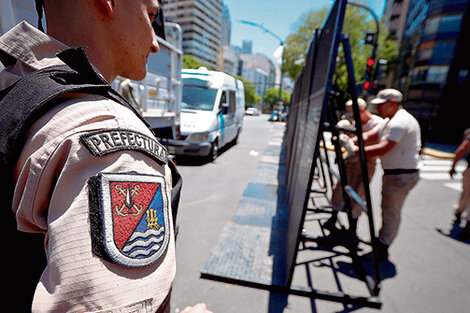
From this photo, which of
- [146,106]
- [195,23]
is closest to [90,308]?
[146,106]

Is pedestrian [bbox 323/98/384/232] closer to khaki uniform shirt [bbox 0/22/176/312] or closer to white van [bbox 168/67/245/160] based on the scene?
khaki uniform shirt [bbox 0/22/176/312]

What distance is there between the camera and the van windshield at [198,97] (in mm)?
7312

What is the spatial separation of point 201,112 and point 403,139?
543 centimetres

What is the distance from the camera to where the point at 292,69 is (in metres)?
27.5

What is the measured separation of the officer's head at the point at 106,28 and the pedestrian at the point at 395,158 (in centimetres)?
305

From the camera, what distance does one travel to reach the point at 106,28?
2.42 feet

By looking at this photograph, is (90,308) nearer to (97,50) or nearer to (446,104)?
(97,50)

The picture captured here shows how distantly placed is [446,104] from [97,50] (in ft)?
89.1

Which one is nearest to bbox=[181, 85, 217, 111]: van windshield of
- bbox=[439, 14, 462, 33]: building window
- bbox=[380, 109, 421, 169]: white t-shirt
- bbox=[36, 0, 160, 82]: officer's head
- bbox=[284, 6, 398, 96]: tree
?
bbox=[380, 109, 421, 169]: white t-shirt

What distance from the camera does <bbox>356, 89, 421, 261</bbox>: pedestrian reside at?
9.49 ft

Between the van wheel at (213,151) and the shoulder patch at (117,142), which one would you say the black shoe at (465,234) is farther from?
the van wheel at (213,151)

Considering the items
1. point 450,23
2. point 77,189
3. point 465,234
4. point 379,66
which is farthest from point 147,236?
point 450,23

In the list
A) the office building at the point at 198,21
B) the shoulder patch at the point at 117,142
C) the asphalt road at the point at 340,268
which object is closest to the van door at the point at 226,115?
the asphalt road at the point at 340,268

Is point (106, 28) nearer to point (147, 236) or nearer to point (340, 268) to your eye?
point (147, 236)
